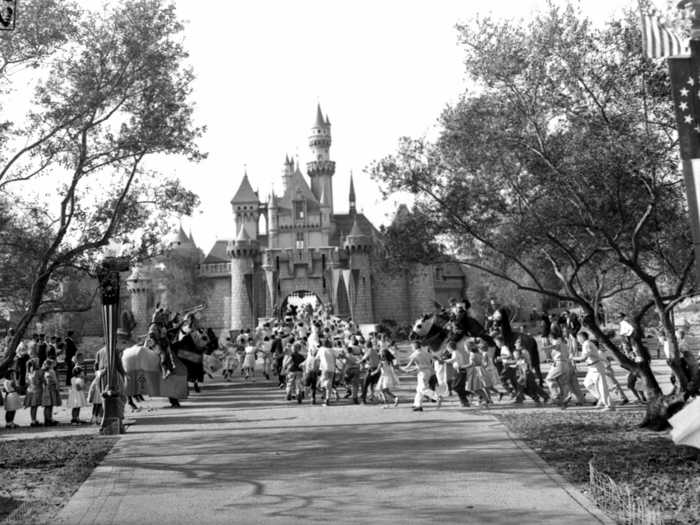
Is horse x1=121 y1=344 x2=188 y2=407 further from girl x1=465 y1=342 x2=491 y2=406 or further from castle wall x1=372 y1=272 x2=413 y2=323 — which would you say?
castle wall x1=372 y1=272 x2=413 y2=323

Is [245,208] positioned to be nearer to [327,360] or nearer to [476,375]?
[327,360]

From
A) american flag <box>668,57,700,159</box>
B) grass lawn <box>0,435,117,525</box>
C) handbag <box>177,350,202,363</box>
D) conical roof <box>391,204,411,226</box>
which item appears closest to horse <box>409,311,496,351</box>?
conical roof <box>391,204,411,226</box>

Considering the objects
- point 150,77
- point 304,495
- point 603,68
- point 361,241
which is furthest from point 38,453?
point 361,241

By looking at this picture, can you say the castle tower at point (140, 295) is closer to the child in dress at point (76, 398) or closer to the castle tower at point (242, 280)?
the castle tower at point (242, 280)

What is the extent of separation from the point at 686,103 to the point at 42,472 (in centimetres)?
802

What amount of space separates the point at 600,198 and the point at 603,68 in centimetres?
201

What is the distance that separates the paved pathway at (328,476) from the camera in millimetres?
6438

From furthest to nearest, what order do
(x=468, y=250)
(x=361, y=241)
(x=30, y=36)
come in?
(x=361, y=241) → (x=468, y=250) → (x=30, y=36)

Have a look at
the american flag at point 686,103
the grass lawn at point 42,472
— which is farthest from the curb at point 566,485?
the grass lawn at point 42,472

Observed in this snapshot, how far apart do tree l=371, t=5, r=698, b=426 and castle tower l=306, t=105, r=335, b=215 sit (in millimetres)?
68183

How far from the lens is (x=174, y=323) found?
18688 mm

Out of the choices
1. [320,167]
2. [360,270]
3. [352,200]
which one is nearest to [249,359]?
[360,270]

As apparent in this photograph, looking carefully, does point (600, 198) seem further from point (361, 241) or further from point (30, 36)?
point (361, 241)

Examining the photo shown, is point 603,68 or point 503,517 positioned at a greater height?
point 603,68
